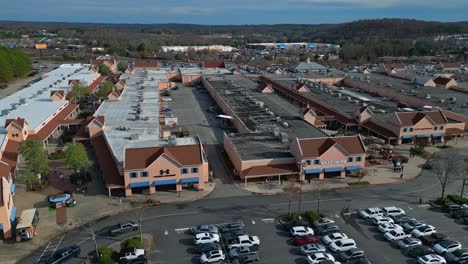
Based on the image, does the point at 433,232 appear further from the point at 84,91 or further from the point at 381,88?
the point at 84,91

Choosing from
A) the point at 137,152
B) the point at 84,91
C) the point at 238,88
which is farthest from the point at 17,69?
the point at 137,152

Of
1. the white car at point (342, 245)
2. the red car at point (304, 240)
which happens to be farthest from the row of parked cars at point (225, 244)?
the white car at point (342, 245)

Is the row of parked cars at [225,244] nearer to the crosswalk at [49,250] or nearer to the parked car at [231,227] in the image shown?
the parked car at [231,227]

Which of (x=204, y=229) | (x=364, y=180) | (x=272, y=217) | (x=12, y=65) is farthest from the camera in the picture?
(x=12, y=65)

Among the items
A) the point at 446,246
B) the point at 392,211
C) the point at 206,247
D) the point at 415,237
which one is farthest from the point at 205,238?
the point at 446,246

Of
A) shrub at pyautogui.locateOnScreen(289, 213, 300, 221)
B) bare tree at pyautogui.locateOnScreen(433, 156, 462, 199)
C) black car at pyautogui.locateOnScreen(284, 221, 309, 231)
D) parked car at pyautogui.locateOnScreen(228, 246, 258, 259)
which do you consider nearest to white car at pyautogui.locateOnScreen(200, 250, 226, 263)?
parked car at pyautogui.locateOnScreen(228, 246, 258, 259)

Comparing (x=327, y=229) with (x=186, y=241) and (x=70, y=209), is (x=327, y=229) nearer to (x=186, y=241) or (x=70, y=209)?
(x=186, y=241)

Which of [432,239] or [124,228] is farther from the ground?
[432,239]
